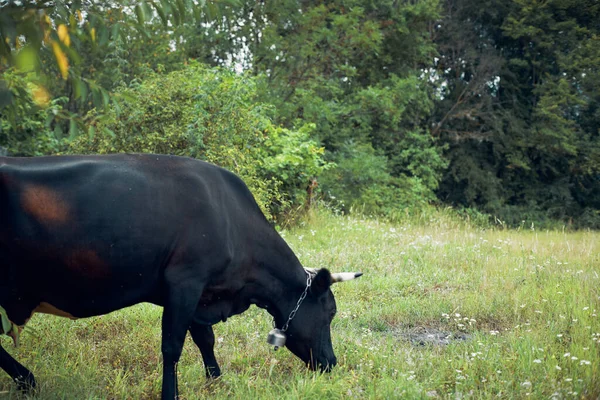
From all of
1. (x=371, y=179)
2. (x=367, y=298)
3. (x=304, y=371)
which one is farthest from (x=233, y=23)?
(x=304, y=371)

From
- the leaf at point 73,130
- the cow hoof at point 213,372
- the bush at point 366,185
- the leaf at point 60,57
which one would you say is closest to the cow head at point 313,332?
the cow hoof at point 213,372

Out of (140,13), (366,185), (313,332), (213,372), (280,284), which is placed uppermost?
(140,13)

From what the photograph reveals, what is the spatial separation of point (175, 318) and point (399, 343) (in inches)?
92.7

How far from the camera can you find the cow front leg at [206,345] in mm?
4691

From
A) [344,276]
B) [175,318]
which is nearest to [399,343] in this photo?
[344,276]

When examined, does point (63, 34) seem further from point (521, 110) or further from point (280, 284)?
point (521, 110)

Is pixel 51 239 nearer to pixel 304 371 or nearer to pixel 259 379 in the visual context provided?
pixel 259 379

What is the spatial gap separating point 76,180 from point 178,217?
67 centimetres

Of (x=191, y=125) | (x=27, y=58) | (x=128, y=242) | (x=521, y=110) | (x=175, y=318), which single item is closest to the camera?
(x=27, y=58)

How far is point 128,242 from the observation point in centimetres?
389

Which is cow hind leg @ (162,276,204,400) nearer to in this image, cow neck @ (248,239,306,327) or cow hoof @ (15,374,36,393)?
cow neck @ (248,239,306,327)

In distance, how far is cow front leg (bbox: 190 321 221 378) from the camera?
4.69 meters

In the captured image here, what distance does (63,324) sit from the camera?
18.6ft

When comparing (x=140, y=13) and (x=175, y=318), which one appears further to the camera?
(x=175, y=318)
